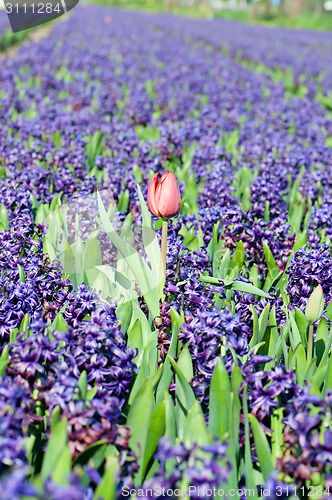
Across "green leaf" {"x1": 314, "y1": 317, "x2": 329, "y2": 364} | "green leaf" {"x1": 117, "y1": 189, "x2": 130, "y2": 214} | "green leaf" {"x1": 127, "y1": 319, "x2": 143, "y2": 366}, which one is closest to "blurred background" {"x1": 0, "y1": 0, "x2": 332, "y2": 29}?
"green leaf" {"x1": 117, "y1": 189, "x2": 130, "y2": 214}

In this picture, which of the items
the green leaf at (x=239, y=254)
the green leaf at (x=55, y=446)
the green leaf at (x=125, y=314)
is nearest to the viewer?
the green leaf at (x=55, y=446)

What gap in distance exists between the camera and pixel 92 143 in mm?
4957

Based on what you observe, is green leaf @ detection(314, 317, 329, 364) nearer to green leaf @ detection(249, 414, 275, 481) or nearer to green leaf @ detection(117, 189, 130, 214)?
green leaf @ detection(249, 414, 275, 481)

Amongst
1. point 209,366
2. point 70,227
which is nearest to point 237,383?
point 209,366

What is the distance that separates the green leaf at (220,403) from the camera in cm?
171

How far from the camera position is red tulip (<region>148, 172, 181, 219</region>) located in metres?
2.08

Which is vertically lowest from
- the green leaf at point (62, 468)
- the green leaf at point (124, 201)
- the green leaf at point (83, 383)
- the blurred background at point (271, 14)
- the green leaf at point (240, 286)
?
the green leaf at point (62, 468)

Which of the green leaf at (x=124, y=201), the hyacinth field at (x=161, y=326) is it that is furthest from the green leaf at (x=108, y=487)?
the green leaf at (x=124, y=201)

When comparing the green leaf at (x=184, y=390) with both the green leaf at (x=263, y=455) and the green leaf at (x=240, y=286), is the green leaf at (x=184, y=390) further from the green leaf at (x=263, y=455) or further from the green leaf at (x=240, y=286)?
the green leaf at (x=240, y=286)

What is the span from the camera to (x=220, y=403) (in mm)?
1725

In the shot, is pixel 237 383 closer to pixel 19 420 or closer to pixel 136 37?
pixel 19 420

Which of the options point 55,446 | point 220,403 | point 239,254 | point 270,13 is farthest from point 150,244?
point 270,13

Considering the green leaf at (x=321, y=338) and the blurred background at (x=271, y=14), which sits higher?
the blurred background at (x=271, y=14)

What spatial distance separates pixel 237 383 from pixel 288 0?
62.7m
